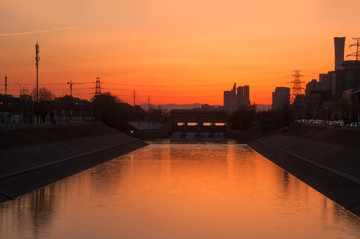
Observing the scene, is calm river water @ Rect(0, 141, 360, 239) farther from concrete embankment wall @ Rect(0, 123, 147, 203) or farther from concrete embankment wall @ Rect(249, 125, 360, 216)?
concrete embankment wall @ Rect(0, 123, 147, 203)

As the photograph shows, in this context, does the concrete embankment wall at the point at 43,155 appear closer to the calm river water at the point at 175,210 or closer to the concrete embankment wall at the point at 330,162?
the calm river water at the point at 175,210

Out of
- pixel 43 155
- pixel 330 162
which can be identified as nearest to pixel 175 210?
pixel 330 162

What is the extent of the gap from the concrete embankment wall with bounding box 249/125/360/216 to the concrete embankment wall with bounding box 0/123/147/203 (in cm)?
2893

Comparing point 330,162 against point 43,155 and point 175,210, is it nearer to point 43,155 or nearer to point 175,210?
point 175,210

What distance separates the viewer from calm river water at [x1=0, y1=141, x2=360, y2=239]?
31.3 m

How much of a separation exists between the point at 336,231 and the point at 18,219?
2173 centimetres

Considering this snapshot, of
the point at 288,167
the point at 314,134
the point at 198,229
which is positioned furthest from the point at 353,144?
the point at 198,229

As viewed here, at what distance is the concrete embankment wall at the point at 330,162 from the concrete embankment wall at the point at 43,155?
28927 mm

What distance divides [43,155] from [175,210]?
103 feet

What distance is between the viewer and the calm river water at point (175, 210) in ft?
103

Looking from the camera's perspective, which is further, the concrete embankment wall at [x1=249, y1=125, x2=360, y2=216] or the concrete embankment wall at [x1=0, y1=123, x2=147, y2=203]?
the concrete embankment wall at [x1=0, y1=123, x2=147, y2=203]

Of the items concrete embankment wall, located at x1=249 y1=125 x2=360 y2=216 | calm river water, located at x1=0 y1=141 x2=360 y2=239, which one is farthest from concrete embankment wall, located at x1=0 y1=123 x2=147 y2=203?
concrete embankment wall, located at x1=249 y1=125 x2=360 y2=216

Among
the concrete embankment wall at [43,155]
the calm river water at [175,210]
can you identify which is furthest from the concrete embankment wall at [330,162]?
the concrete embankment wall at [43,155]

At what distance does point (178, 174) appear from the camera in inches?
2584
